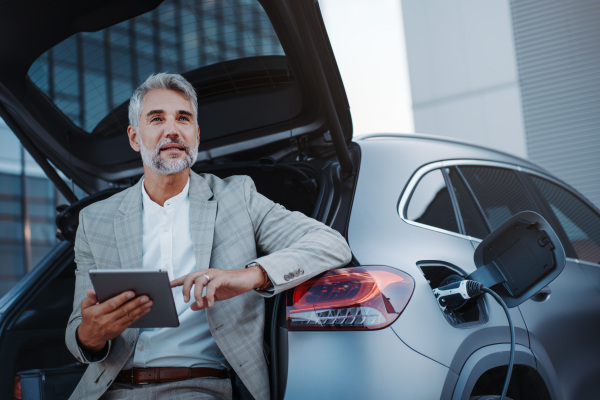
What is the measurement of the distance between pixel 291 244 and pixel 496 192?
50.1 inches

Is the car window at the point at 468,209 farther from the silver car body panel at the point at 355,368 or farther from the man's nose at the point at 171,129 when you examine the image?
the man's nose at the point at 171,129

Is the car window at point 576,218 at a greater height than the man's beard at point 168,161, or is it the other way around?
the man's beard at point 168,161

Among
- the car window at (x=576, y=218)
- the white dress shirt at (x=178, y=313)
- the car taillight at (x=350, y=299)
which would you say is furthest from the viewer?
the car window at (x=576, y=218)

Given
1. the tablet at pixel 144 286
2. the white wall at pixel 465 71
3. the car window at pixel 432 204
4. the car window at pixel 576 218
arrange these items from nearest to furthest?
the tablet at pixel 144 286, the car window at pixel 432 204, the car window at pixel 576 218, the white wall at pixel 465 71

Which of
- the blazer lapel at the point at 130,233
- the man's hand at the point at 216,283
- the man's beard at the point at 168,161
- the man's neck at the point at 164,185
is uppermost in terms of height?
the man's beard at the point at 168,161

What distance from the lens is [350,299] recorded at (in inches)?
61.3

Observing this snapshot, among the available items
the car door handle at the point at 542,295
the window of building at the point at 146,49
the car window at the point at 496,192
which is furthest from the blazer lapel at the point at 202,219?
the car door handle at the point at 542,295

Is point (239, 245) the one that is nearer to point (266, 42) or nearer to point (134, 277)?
point (134, 277)

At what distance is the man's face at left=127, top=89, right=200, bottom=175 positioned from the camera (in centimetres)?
197

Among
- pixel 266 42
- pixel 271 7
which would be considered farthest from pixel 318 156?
pixel 271 7

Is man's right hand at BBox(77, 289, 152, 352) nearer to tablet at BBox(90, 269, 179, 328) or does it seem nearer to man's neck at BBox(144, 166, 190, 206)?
tablet at BBox(90, 269, 179, 328)

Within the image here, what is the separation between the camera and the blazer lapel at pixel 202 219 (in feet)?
5.85

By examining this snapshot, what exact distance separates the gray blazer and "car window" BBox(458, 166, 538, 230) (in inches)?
36.3

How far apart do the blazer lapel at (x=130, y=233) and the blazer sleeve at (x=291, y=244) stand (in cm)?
38
